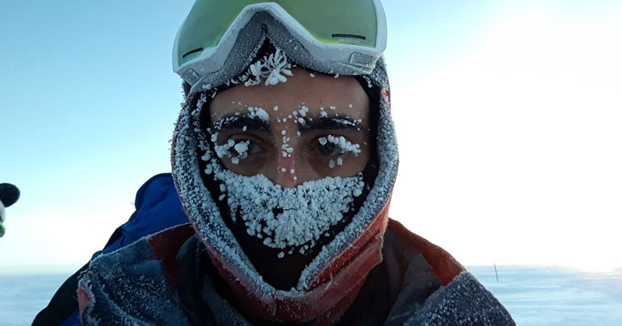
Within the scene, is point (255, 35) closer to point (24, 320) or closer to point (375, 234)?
point (375, 234)

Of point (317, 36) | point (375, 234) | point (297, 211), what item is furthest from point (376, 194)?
point (317, 36)

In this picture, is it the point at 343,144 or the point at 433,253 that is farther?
the point at 433,253

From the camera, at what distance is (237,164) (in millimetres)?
1372

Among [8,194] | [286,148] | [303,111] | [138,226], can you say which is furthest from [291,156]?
[8,194]

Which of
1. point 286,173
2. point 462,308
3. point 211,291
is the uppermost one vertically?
point 286,173

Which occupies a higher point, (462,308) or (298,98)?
(298,98)

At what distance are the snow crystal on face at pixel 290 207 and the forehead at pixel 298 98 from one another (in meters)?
0.19

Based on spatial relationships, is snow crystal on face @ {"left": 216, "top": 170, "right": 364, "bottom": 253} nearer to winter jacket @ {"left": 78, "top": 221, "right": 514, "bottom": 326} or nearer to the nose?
the nose

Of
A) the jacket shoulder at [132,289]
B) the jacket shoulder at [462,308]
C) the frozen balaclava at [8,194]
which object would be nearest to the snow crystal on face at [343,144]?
the jacket shoulder at [462,308]

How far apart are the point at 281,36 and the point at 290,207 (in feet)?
1.68

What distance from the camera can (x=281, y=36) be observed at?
1383mm

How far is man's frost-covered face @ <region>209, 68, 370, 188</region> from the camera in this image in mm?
1290

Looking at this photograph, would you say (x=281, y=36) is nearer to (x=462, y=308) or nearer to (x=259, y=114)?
(x=259, y=114)

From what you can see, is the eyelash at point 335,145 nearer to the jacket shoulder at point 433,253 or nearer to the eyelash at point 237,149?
the eyelash at point 237,149
